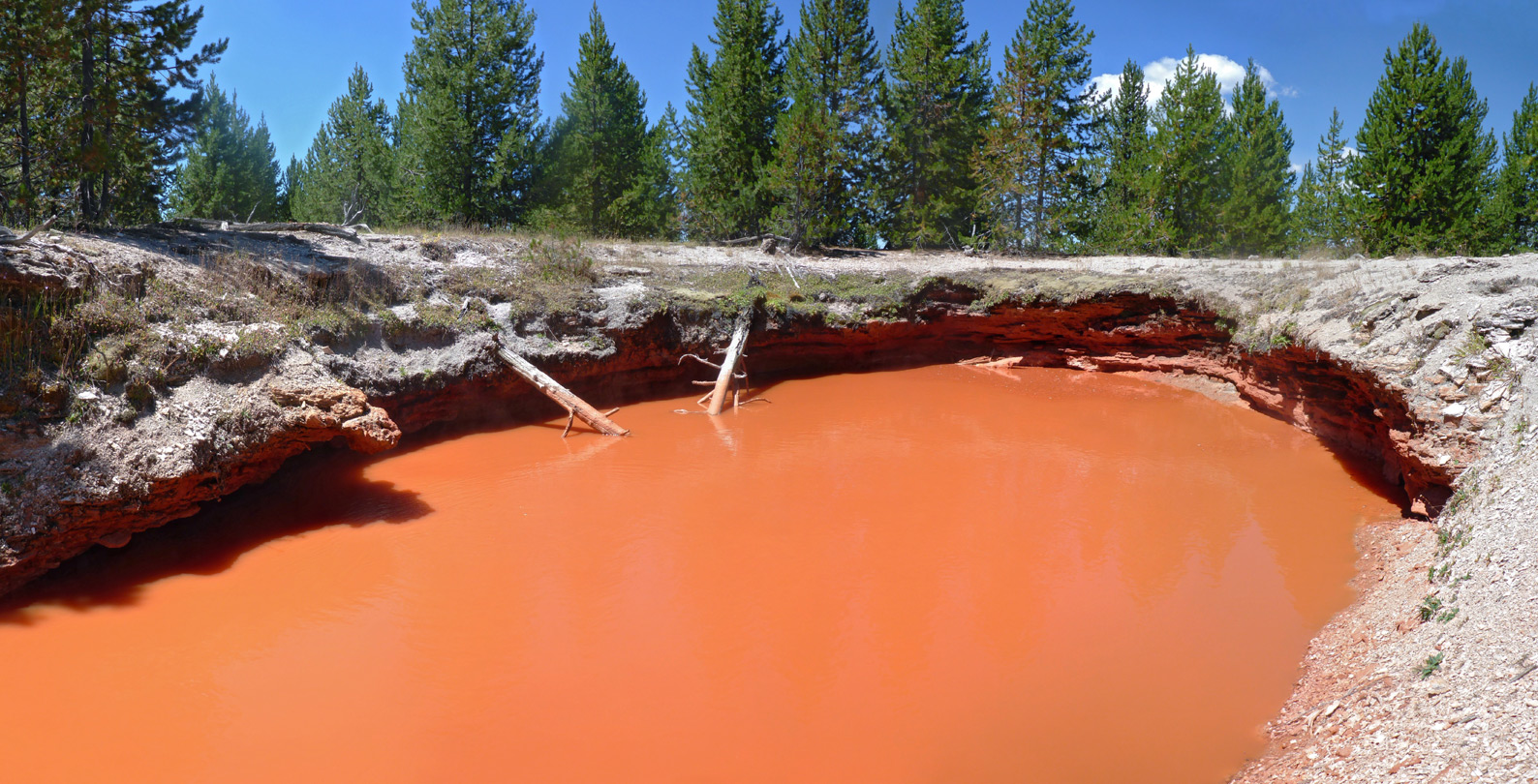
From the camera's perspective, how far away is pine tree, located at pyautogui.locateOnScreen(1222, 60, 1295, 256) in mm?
23234

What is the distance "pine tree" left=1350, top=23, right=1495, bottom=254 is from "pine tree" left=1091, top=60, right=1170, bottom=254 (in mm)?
5167

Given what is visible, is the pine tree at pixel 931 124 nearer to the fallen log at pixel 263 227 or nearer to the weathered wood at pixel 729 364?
the weathered wood at pixel 729 364

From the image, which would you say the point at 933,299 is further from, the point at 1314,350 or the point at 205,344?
the point at 205,344

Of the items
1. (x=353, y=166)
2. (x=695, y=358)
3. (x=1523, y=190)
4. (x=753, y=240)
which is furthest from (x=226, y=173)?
(x=1523, y=190)

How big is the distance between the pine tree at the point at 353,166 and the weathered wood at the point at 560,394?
17520mm

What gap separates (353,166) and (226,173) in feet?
14.9

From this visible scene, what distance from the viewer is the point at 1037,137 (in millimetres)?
23281

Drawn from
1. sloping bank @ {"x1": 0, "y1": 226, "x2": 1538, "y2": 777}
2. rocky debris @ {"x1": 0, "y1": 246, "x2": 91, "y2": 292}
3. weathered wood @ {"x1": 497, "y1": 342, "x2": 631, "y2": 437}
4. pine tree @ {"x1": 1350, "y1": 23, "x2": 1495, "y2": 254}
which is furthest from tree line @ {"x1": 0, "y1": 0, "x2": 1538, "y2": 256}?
rocky debris @ {"x1": 0, "y1": 246, "x2": 91, "y2": 292}

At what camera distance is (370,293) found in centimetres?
1197

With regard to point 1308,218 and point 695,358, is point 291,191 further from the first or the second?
point 1308,218

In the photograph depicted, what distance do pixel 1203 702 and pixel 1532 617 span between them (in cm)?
191

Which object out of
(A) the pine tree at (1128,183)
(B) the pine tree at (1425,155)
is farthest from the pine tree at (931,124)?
(B) the pine tree at (1425,155)

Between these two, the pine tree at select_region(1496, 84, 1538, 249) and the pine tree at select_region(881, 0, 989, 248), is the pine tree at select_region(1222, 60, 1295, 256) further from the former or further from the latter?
the pine tree at select_region(881, 0, 989, 248)

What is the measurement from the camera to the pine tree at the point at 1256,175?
915 inches
